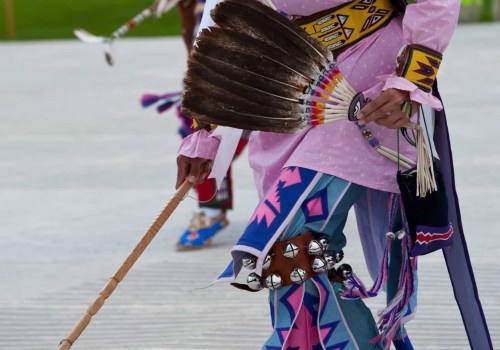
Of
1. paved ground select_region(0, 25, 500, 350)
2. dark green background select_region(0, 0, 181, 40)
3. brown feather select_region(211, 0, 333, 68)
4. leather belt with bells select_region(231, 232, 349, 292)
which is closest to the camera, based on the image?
brown feather select_region(211, 0, 333, 68)

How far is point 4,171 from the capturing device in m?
9.16

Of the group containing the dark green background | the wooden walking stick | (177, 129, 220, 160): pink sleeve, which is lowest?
the dark green background

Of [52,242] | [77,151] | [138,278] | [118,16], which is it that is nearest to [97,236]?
[52,242]

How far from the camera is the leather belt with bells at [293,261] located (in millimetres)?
3732

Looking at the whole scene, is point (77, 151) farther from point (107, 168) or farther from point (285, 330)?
point (285, 330)

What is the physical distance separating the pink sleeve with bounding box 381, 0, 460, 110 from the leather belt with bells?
1.67 feet

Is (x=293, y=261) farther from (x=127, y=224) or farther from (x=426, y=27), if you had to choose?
(x=127, y=224)

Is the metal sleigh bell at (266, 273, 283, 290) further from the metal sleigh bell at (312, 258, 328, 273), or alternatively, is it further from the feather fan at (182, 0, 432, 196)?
the feather fan at (182, 0, 432, 196)

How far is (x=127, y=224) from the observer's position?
738cm

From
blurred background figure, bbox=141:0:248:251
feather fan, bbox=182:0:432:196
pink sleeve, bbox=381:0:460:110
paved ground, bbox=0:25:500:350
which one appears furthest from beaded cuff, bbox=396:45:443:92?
blurred background figure, bbox=141:0:248:251

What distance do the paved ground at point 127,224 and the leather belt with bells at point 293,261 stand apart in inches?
48.5

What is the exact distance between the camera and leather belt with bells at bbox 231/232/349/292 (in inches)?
147

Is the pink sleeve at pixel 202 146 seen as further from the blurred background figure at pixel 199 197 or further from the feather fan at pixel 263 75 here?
the blurred background figure at pixel 199 197

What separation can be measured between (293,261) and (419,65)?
67 centimetres
